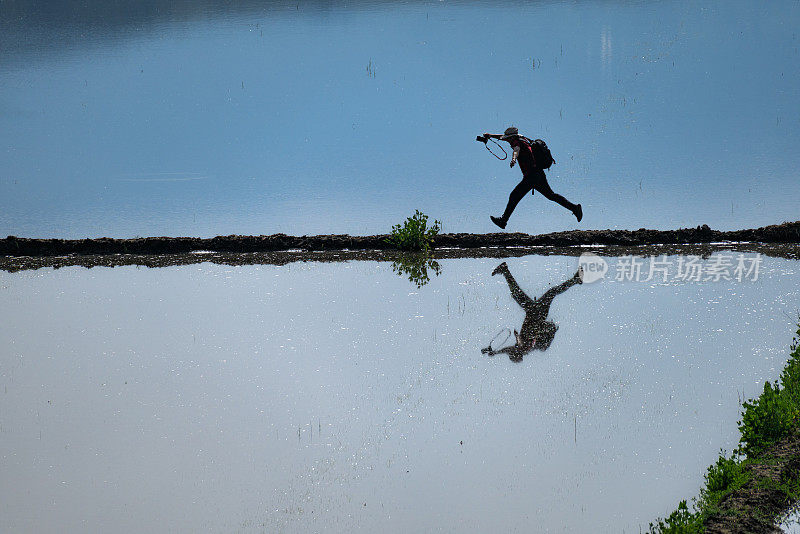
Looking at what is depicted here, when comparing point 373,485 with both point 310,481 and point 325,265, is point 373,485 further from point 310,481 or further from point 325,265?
point 325,265

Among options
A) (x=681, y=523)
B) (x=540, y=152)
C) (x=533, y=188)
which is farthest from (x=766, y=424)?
(x=533, y=188)

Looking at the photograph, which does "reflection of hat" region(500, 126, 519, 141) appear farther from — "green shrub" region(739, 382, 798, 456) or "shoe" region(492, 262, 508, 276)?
"green shrub" region(739, 382, 798, 456)

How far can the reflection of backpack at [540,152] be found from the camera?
1205 cm

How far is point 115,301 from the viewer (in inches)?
422

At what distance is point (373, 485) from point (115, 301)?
19.4 ft

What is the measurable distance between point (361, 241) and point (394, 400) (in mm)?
6049

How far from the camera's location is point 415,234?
12.9m

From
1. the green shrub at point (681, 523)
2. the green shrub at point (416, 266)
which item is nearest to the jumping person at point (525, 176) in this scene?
the green shrub at point (416, 266)

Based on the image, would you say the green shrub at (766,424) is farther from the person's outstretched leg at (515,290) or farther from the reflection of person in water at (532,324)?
the person's outstretched leg at (515,290)

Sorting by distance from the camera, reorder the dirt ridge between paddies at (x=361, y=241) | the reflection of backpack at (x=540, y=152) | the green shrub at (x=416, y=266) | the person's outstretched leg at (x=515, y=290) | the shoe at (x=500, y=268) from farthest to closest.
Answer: the dirt ridge between paddies at (x=361, y=241) < the reflection of backpack at (x=540, y=152) < the shoe at (x=500, y=268) < the green shrub at (x=416, y=266) < the person's outstretched leg at (x=515, y=290)

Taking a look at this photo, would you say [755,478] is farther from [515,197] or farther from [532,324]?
[515,197]

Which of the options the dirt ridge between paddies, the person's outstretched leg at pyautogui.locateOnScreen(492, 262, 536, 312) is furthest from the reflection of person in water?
the dirt ridge between paddies

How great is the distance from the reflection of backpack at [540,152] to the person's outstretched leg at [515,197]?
14.0 inches

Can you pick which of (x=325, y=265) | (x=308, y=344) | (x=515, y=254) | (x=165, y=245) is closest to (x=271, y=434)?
(x=308, y=344)
